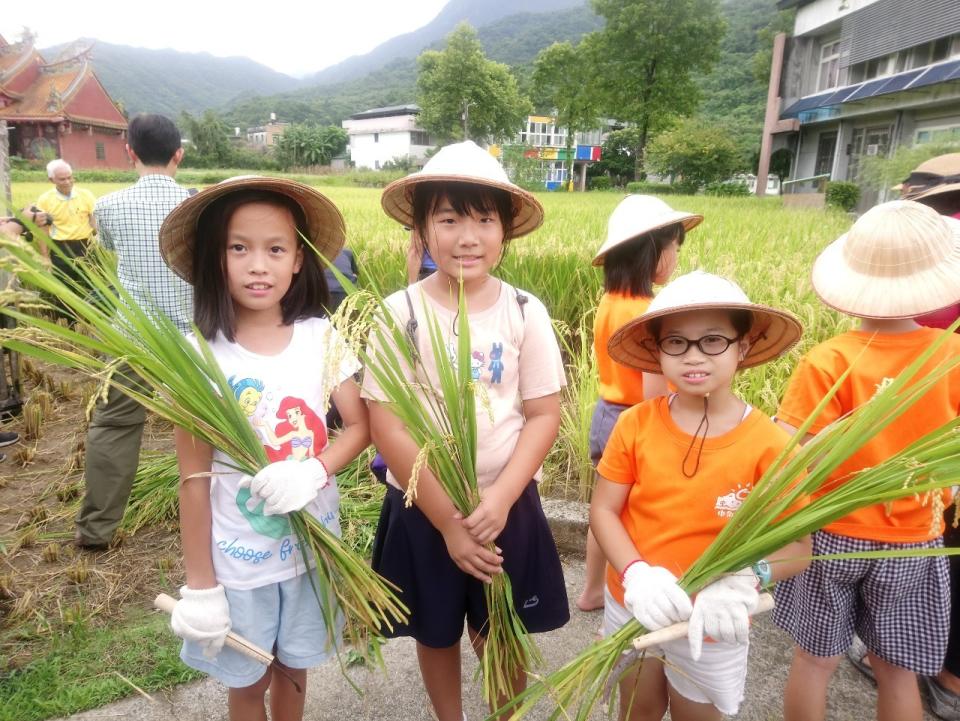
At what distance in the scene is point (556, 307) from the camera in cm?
445

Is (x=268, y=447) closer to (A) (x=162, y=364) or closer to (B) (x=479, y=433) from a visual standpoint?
(A) (x=162, y=364)

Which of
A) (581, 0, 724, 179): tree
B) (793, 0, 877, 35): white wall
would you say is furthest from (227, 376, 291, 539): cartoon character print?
(581, 0, 724, 179): tree

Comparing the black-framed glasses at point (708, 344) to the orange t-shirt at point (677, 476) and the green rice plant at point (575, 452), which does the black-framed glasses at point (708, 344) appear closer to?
the orange t-shirt at point (677, 476)

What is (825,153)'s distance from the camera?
991 inches

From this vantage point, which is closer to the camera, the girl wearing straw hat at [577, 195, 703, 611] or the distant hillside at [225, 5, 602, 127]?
the girl wearing straw hat at [577, 195, 703, 611]

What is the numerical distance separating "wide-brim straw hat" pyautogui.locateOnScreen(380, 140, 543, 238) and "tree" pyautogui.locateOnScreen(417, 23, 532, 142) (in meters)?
56.2

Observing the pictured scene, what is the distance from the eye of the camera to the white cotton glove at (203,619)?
1278mm

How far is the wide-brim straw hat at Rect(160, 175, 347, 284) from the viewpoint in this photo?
4.46 feet

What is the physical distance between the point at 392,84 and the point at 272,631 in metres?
155

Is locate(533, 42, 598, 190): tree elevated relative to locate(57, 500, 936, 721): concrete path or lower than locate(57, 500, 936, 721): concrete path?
elevated

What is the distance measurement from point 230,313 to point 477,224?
0.65m

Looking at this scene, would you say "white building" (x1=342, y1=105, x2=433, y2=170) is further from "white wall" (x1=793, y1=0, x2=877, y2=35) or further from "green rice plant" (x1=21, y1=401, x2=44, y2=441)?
"green rice plant" (x1=21, y1=401, x2=44, y2=441)

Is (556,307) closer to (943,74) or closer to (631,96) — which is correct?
(943,74)

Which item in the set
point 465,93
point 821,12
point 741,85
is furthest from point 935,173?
point 741,85
